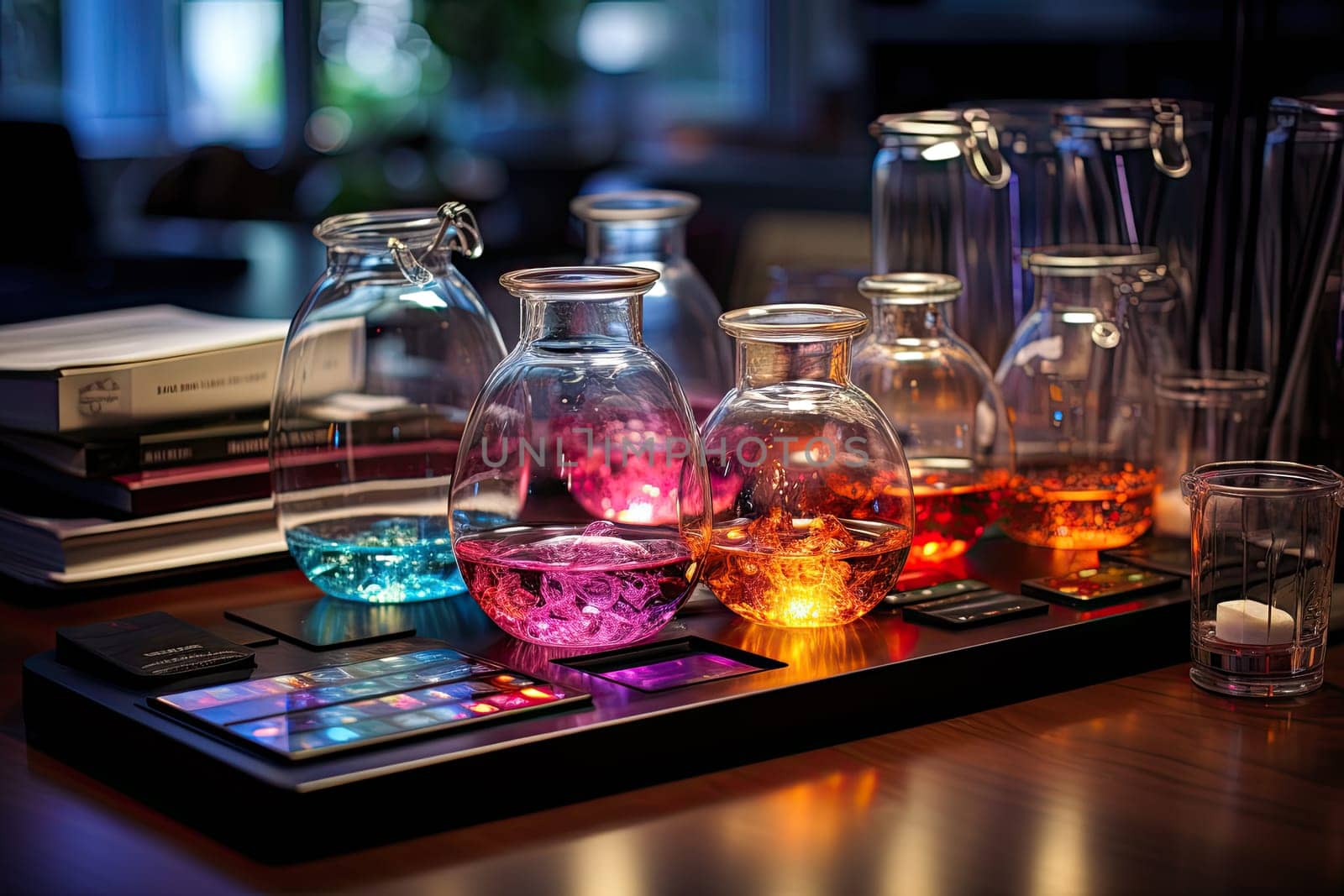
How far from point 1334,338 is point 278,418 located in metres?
0.72

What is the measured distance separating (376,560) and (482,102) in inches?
259

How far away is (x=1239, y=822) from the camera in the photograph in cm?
74

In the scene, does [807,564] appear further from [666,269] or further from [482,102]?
[482,102]

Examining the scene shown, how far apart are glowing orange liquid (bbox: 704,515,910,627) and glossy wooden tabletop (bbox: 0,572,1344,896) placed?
0.08 metres

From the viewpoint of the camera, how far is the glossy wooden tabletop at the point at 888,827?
0.67m

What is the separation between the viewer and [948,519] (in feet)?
3.48

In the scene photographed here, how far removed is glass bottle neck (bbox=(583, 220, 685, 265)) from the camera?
4.03 feet

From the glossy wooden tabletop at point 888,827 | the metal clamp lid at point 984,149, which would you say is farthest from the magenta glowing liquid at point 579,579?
the metal clamp lid at point 984,149

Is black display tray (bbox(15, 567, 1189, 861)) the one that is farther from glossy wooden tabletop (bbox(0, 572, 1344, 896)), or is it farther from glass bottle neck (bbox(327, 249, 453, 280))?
glass bottle neck (bbox(327, 249, 453, 280))

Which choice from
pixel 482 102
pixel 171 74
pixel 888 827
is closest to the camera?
pixel 888 827

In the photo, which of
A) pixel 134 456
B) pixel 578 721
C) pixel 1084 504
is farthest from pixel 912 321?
pixel 134 456

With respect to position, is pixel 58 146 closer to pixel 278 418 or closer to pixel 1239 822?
pixel 278 418

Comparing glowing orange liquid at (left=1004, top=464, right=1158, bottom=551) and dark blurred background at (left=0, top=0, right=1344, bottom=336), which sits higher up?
dark blurred background at (left=0, top=0, right=1344, bottom=336)

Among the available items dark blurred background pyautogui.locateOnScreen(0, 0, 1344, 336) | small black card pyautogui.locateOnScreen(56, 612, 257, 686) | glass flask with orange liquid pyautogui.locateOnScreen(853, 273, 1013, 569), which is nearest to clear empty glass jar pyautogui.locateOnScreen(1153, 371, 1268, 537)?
glass flask with orange liquid pyautogui.locateOnScreen(853, 273, 1013, 569)
